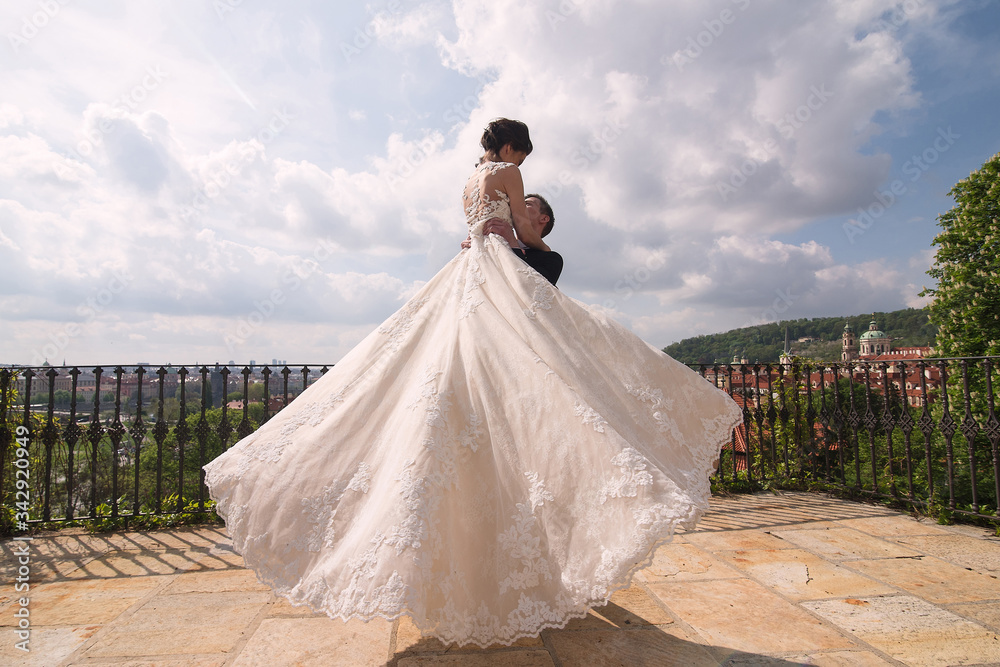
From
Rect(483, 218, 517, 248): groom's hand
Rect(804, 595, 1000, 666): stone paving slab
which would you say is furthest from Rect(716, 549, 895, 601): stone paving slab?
Rect(483, 218, 517, 248): groom's hand

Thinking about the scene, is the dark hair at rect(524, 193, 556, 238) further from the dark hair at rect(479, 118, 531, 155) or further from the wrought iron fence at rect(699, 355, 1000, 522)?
the wrought iron fence at rect(699, 355, 1000, 522)

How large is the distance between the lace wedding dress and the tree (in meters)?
7.47

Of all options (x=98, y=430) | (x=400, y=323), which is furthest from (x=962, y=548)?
(x=98, y=430)

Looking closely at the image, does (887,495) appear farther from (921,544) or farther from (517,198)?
(517,198)

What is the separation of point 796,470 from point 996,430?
2.11 m

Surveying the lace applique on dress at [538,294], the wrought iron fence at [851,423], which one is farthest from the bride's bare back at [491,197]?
the wrought iron fence at [851,423]

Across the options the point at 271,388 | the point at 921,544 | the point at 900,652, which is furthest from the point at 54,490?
the point at 921,544

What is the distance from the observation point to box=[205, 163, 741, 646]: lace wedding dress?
1467 mm

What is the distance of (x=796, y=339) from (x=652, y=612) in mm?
21791

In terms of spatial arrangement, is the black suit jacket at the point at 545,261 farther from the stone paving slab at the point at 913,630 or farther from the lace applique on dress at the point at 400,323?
the stone paving slab at the point at 913,630

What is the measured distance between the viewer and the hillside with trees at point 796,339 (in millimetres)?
6464

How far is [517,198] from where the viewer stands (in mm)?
2738

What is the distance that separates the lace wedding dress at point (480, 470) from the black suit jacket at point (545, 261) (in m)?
0.49

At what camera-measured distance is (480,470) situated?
→ 5.63ft
